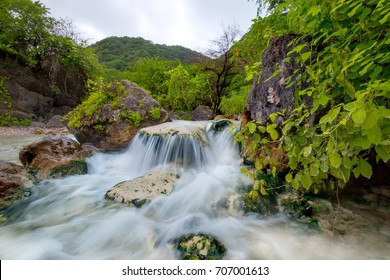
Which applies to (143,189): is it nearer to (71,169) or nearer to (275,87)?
(71,169)

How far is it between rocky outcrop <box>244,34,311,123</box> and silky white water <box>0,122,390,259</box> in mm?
1206

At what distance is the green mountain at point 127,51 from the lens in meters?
34.3

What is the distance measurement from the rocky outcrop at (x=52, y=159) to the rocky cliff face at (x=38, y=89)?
1028 cm

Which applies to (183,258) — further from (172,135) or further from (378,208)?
(172,135)

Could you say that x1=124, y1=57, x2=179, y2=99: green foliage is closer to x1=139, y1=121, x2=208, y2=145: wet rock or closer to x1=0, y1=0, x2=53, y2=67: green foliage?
x1=0, y1=0, x2=53, y2=67: green foliage

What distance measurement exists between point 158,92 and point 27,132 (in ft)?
24.3

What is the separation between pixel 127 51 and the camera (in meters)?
39.2

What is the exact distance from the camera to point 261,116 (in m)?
3.67

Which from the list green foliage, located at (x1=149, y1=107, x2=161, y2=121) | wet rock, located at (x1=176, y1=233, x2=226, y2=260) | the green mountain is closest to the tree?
green foliage, located at (x1=149, y1=107, x2=161, y2=121)

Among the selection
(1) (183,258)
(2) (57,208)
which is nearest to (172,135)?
(2) (57,208)

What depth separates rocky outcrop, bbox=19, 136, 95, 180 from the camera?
15.2 feet

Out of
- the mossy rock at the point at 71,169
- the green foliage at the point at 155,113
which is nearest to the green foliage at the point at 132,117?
the green foliage at the point at 155,113

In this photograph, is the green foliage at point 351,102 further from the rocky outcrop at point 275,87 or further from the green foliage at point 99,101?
the green foliage at point 99,101

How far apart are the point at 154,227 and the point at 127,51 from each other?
1616 inches
